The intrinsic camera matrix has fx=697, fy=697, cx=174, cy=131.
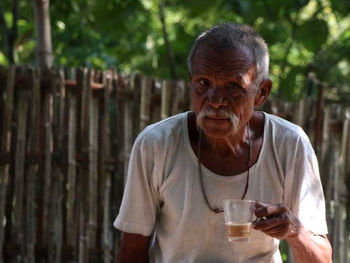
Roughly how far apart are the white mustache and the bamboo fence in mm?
1836

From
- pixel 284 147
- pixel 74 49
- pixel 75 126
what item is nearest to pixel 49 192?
pixel 75 126

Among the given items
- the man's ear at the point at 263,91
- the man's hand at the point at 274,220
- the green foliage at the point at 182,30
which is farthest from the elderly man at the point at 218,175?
the green foliage at the point at 182,30

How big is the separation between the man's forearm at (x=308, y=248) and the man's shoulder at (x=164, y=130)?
0.63 m

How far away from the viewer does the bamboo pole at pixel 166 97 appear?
4.39 m

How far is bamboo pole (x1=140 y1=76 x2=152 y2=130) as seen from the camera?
4.38 metres

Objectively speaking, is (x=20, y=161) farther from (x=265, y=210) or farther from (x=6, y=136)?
(x=265, y=210)

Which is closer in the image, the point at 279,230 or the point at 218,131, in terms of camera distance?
the point at 279,230

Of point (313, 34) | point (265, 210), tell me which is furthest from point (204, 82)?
point (313, 34)

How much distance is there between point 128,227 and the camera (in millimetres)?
2756

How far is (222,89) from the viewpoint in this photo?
102 inches

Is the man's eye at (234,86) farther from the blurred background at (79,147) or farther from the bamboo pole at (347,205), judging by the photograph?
the bamboo pole at (347,205)

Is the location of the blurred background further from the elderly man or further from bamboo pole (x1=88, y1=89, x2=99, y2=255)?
the elderly man

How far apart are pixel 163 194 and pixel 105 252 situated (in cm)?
177

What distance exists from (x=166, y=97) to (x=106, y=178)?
64 cm
